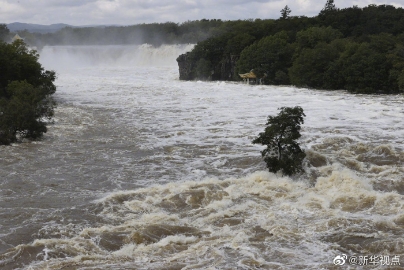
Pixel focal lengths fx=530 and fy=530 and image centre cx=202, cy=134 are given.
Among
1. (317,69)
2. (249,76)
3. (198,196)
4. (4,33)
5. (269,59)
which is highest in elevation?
(4,33)

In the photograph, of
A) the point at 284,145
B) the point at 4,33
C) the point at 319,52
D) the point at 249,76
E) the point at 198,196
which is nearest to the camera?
the point at 198,196

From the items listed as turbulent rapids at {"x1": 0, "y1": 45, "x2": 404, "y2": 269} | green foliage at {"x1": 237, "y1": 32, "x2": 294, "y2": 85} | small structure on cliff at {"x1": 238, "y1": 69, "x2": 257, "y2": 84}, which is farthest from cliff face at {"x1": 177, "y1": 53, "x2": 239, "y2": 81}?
turbulent rapids at {"x1": 0, "y1": 45, "x2": 404, "y2": 269}

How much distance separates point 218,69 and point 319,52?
14440mm

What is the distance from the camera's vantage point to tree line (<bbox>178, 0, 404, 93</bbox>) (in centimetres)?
3837

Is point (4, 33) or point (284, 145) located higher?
point (4, 33)

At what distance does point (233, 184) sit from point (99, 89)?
99.4 ft

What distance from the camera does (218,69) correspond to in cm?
5459

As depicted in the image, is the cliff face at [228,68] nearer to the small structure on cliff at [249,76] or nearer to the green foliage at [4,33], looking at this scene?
the small structure on cliff at [249,76]

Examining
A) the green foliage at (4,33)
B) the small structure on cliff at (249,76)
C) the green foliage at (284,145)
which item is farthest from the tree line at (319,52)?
the green foliage at (4,33)

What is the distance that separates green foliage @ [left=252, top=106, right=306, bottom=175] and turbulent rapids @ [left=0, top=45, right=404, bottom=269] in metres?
0.49

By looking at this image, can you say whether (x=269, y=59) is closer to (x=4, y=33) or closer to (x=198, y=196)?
(x=198, y=196)

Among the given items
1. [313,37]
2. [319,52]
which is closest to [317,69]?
[319,52]

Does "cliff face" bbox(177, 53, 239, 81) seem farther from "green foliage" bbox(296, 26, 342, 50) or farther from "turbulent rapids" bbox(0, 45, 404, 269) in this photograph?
"turbulent rapids" bbox(0, 45, 404, 269)

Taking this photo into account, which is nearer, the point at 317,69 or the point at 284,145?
the point at 284,145
